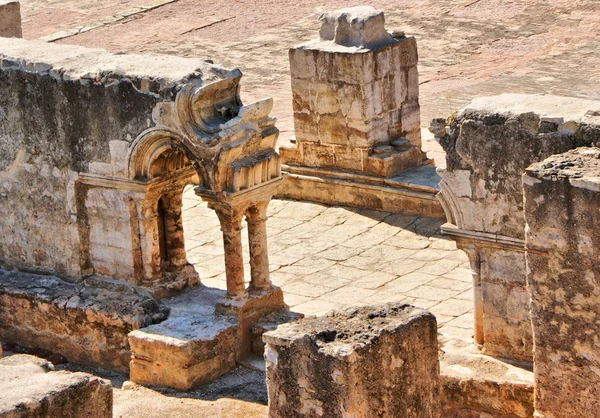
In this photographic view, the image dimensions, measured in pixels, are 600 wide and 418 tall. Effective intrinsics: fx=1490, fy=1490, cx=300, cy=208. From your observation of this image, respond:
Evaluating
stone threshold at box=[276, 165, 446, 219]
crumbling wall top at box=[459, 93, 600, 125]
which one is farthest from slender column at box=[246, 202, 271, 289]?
stone threshold at box=[276, 165, 446, 219]

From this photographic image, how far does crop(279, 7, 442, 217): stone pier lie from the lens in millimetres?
16078

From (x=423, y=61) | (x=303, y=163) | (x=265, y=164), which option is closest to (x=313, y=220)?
(x=303, y=163)

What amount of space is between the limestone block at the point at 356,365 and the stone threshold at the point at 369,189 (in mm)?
6592

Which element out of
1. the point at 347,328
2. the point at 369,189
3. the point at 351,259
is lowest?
the point at 351,259

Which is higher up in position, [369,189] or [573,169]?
[573,169]

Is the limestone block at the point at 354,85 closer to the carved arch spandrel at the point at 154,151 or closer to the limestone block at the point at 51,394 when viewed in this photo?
the carved arch spandrel at the point at 154,151

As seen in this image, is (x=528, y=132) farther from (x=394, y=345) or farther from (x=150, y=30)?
(x=150, y=30)

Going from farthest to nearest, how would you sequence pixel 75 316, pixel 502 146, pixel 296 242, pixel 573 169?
pixel 296 242 < pixel 75 316 < pixel 502 146 < pixel 573 169

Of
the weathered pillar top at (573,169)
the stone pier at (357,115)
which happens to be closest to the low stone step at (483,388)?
the weathered pillar top at (573,169)

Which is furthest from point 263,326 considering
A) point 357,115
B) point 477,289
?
point 357,115

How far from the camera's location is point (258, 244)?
12727 mm

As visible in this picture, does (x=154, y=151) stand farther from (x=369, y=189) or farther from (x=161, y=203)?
(x=369, y=189)

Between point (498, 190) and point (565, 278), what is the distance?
1.77m

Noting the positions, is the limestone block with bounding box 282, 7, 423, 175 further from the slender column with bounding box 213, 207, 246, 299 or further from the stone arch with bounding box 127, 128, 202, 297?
the slender column with bounding box 213, 207, 246, 299
